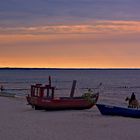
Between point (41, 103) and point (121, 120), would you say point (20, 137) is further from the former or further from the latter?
point (41, 103)

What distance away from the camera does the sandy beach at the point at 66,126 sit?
77.0ft

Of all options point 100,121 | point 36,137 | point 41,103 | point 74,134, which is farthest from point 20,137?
point 41,103

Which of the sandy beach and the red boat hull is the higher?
the red boat hull

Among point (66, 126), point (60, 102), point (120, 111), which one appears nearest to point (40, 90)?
point (60, 102)

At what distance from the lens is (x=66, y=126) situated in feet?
90.3

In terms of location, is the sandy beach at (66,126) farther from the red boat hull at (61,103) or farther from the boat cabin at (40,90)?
the boat cabin at (40,90)

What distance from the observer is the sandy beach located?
77.0 feet

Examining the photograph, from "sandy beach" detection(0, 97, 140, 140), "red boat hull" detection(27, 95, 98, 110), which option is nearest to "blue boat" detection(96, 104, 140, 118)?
"sandy beach" detection(0, 97, 140, 140)

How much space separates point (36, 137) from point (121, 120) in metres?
8.41

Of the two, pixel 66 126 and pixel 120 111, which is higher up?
pixel 120 111

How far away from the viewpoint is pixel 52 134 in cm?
2420

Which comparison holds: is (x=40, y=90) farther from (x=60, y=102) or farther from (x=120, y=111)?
(x=120, y=111)

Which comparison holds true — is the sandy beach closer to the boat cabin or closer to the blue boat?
the blue boat

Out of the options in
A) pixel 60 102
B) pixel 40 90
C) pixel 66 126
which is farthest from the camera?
pixel 40 90
